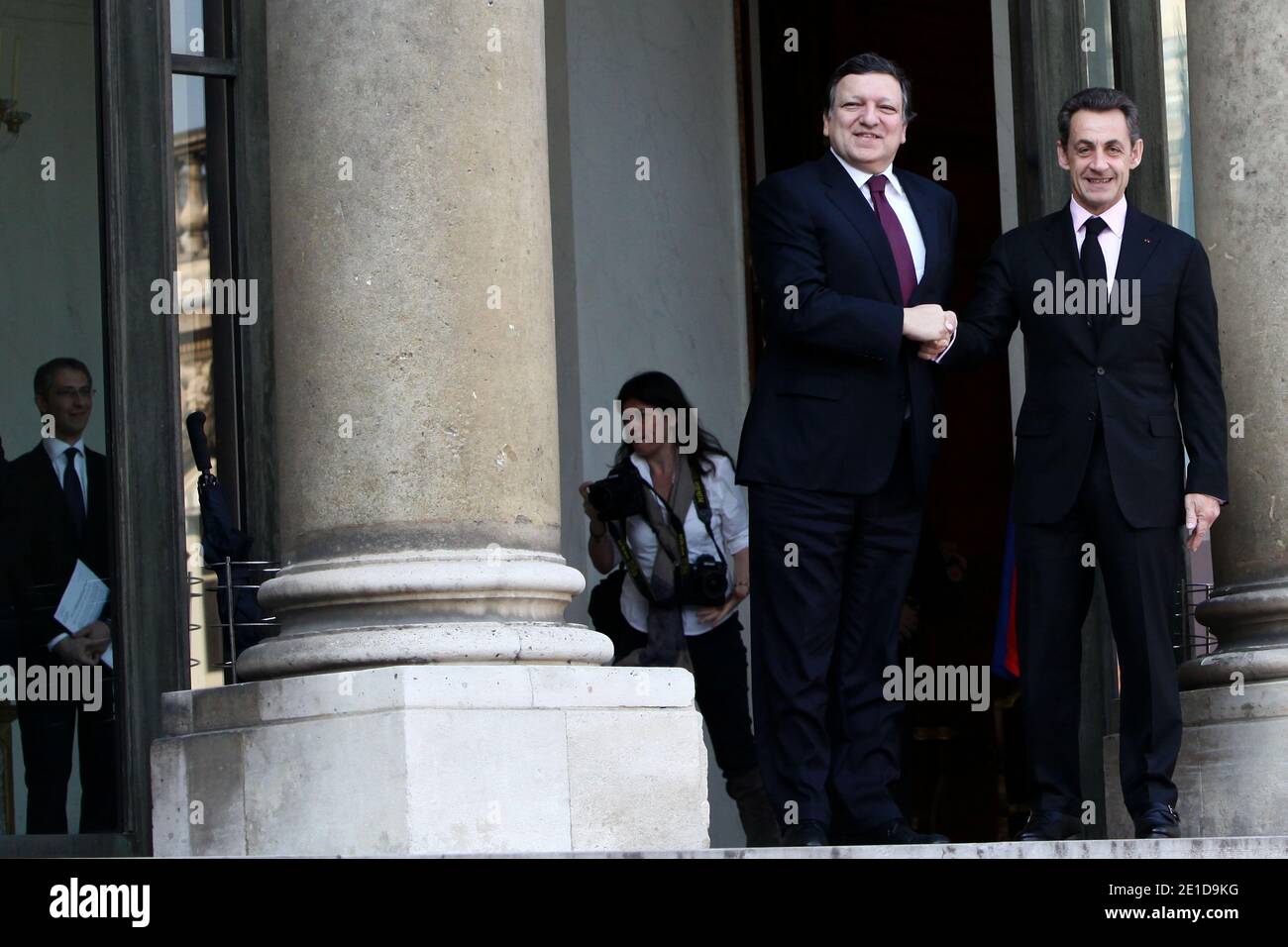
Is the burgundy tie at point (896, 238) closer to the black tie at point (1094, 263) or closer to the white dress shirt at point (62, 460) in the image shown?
the black tie at point (1094, 263)

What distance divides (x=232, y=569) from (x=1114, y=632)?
2.88 meters

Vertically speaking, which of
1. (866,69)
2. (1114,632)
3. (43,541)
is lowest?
(1114,632)

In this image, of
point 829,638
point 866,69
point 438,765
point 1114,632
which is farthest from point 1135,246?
point 438,765

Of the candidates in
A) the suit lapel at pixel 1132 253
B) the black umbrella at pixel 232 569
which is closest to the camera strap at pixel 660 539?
the black umbrella at pixel 232 569

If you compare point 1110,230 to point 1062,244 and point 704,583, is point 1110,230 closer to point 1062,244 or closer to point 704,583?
point 1062,244

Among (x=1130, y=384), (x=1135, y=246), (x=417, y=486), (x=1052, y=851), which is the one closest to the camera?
(x=1052, y=851)

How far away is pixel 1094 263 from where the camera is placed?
25.4 feet

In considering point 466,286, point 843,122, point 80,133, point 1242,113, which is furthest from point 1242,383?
point 80,133

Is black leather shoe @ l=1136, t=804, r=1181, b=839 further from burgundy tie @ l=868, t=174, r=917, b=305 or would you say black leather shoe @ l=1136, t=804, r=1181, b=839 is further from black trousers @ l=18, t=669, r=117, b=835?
black trousers @ l=18, t=669, r=117, b=835

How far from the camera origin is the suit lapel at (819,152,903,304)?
295 inches

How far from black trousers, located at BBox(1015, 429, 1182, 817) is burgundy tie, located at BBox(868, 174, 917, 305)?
748 mm

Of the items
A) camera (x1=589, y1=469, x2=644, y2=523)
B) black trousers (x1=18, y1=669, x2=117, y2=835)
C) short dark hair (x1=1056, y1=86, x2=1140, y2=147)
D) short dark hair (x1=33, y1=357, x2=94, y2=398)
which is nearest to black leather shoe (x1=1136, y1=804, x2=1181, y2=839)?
short dark hair (x1=1056, y1=86, x2=1140, y2=147)

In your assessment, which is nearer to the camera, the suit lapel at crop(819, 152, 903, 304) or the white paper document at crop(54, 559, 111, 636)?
the suit lapel at crop(819, 152, 903, 304)

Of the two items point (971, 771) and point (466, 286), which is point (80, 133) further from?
point (971, 771)
